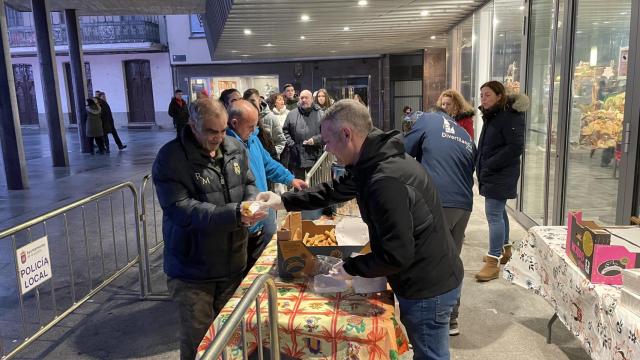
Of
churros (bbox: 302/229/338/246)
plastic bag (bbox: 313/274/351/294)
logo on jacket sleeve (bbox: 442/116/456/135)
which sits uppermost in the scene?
logo on jacket sleeve (bbox: 442/116/456/135)

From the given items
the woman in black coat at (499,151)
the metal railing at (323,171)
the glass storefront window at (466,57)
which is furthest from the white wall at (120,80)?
the woman in black coat at (499,151)

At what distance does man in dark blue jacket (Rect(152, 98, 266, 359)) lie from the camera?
2600mm

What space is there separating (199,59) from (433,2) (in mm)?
16908

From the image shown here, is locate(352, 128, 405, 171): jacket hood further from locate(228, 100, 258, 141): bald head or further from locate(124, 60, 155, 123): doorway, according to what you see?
locate(124, 60, 155, 123): doorway

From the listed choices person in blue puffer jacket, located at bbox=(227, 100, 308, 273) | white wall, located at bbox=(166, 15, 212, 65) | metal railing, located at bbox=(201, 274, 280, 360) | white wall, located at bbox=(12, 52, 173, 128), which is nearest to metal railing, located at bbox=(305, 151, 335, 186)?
person in blue puffer jacket, located at bbox=(227, 100, 308, 273)

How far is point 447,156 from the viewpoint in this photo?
11.0ft

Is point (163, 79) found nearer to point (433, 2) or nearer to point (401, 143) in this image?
point (433, 2)

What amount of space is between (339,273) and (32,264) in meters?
2.15

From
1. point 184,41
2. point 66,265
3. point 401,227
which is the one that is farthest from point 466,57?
point 184,41

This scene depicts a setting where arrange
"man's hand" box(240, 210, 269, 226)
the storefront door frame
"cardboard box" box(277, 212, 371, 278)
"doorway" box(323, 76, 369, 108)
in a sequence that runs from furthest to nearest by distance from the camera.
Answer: "doorway" box(323, 76, 369, 108) < the storefront door frame < "man's hand" box(240, 210, 269, 226) < "cardboard box" box(277, 212, 371, 278)

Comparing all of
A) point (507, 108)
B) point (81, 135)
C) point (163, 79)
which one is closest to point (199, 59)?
point (163, 79)

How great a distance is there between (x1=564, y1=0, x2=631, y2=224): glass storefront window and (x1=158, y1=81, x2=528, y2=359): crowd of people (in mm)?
1041

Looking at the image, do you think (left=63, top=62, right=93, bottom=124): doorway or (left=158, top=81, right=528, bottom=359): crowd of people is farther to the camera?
(left=63, top=62, right=93, bottom=124): doorway

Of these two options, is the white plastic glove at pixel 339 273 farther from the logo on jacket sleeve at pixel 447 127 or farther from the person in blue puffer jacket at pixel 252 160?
the logo on jacket sleeve at pixel 447 127
